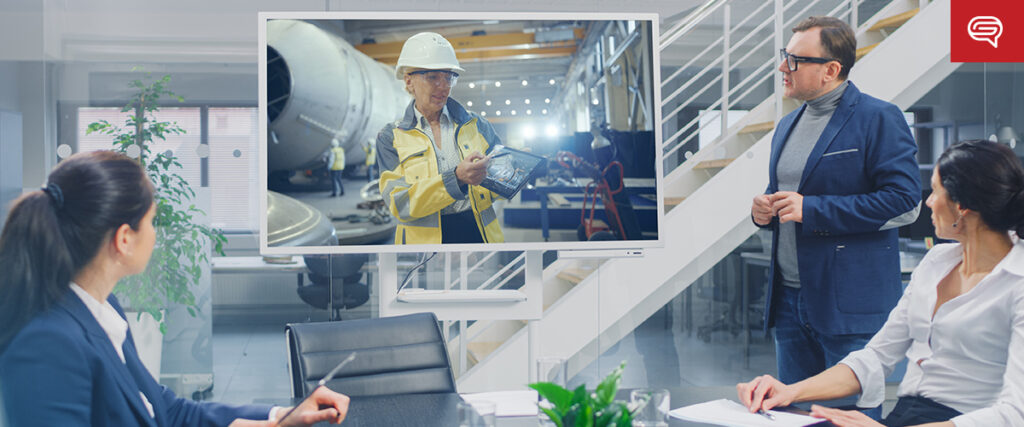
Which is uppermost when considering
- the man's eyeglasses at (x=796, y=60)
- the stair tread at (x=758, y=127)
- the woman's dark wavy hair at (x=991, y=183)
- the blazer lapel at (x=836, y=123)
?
the man's eyeglasses at (x=796, y=60)

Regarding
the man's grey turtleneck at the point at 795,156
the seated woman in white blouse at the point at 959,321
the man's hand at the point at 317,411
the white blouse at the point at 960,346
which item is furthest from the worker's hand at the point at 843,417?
the man's grey turtleneck at the point at 795,156

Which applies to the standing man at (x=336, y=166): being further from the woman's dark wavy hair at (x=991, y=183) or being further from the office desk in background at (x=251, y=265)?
the woman's dark wavy hair at (x=991, y=183)

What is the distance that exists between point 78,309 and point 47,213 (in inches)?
6.3

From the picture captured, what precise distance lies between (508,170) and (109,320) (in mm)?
1628

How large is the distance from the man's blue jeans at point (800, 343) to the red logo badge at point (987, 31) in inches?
75.6

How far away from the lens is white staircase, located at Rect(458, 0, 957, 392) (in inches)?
135

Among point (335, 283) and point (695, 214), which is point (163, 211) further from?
point (695, 214)

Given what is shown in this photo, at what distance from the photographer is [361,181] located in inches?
115

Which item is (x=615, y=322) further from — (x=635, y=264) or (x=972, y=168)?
(x=972, y=168)

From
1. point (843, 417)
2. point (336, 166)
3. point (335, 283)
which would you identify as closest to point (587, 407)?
point (843, 417)

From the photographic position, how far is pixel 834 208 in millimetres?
2350

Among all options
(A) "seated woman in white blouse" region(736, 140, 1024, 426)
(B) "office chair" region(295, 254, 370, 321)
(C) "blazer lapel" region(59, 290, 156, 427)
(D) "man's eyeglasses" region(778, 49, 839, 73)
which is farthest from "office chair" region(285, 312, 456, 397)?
(B) "office chair" region(295, 254, 370, 321)

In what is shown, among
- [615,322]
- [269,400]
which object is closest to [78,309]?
[269,400]

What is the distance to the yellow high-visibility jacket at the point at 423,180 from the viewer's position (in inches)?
108
